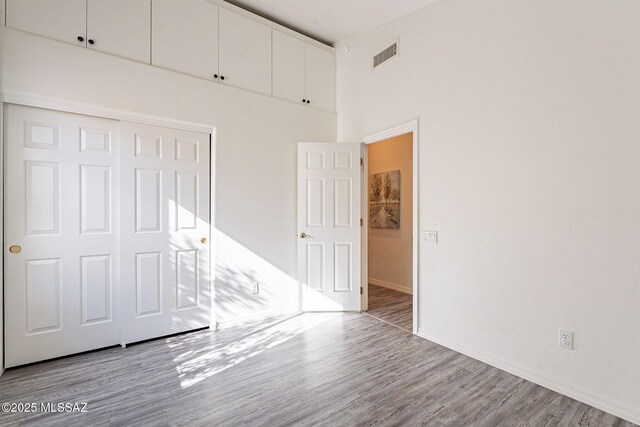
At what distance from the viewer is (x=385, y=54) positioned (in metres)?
3.47

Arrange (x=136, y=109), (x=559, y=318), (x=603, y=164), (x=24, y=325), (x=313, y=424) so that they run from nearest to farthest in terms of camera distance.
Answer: (x=313, y=424), (x=603, y=164), (x=559, y=318), (x=24, y=325), (x=136, y=109)

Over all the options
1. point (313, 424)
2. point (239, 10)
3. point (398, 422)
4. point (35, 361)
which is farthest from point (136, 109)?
point (398, 422)

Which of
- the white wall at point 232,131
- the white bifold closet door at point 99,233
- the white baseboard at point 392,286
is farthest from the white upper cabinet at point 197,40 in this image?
the white baseboard at point 392,286

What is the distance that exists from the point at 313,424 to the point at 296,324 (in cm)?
162

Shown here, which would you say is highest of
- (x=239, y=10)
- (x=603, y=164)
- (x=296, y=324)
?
(x=239, y=10)

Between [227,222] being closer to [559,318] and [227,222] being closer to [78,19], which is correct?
[78,19]

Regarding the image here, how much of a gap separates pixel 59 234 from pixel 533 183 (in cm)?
→ 377

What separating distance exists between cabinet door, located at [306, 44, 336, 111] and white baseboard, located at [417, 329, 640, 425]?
3.21 m

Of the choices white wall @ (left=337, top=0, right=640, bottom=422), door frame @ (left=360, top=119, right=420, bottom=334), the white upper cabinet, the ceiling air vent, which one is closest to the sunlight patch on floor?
door frame @ (left=360, top=119, right=420, bottom=334)

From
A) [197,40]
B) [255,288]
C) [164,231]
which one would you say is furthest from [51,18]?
[255,288]

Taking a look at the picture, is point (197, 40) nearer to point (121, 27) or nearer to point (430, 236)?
point (121, 27)

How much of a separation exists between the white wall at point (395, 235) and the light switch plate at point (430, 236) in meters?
1.76

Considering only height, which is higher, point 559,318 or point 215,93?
point 215,93

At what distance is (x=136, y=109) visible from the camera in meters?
2.77
